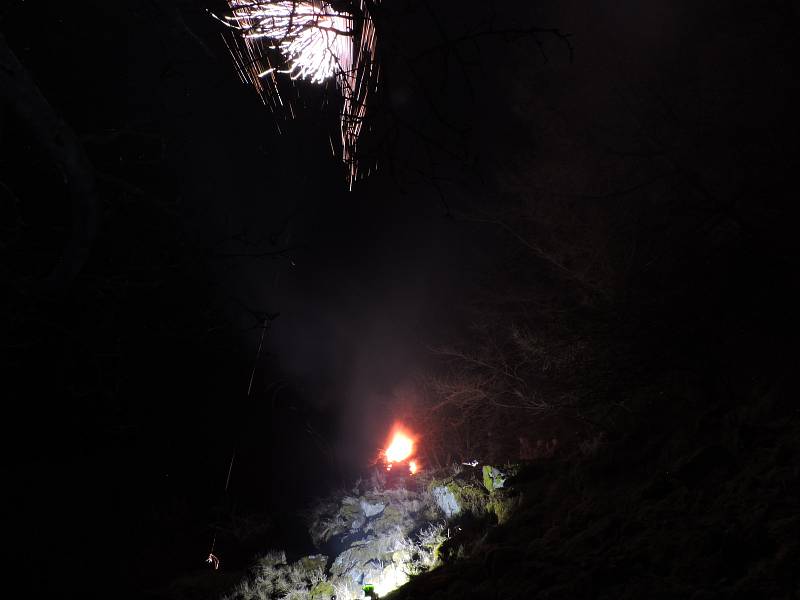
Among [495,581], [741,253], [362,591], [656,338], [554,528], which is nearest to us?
[495,581]

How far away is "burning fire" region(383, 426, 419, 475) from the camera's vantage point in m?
15.8

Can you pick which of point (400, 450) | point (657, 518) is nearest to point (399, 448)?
point (400, 450)

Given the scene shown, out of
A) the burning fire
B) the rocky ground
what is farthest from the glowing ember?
the rocky ground

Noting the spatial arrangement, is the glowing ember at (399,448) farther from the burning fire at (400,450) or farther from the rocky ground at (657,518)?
the rocky ground at (657,518)

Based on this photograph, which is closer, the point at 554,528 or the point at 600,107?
the point at 554,528

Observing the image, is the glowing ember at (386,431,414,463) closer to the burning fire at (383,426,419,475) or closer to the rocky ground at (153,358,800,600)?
the burning fire at (383,426,419,475)

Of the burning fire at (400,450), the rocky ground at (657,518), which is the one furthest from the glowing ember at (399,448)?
the rocky ground at (657,518)

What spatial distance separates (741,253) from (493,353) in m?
8.29

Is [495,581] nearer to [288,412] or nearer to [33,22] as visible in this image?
[33,22]

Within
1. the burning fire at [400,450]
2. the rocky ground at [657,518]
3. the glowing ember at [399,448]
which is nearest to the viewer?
the rocky ground at [657,518]

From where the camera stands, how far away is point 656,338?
5953 millimetres

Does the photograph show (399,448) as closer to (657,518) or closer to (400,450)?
(400,450)

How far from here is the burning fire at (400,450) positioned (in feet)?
52.0

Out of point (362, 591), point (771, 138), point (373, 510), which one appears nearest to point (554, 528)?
point (362, 591)
